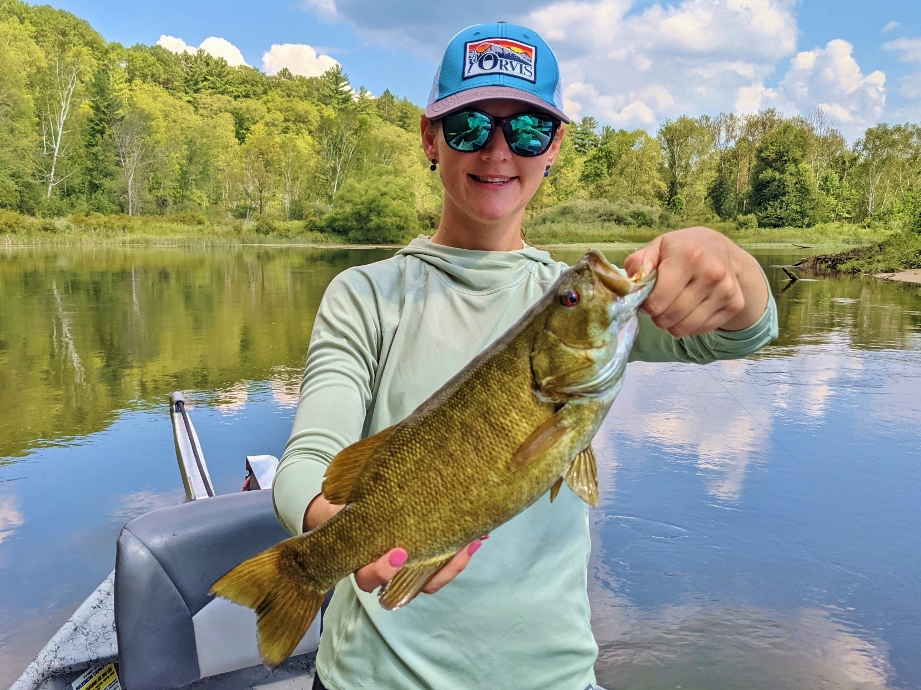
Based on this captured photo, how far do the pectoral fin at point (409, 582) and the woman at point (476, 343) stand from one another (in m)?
0.02

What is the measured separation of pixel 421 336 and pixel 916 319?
20530mm

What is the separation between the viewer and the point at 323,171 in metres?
79.3

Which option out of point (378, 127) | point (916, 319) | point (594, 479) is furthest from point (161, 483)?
point (378, 127)

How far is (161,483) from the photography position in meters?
7.93

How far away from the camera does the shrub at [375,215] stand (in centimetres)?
6309

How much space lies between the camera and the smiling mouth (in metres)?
2.06

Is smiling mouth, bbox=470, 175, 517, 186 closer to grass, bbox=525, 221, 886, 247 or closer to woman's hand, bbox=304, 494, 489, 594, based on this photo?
woman's hand, bbox=304, 494, 489, 594

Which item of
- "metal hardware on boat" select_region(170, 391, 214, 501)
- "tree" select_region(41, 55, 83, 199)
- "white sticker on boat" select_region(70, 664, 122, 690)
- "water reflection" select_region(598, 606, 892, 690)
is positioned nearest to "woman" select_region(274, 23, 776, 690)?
"white sticker on boat" select_region(70, 664, 122, 690)

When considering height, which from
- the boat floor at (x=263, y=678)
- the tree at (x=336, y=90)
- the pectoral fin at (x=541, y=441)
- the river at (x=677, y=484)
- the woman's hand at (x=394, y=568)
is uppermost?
the tree at (x=336, y=90)

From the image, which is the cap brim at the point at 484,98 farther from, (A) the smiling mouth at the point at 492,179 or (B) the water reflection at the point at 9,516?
(B) the water reflection at the point at 9,516

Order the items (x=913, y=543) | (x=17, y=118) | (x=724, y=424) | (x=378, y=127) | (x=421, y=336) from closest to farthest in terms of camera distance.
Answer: (x=421, y=336) < (x=913, y=543) < (x=724, y=424) < (x=17, y=118) < (x=378, y=127)

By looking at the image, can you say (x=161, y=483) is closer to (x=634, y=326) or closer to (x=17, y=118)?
(x=634, y=326)

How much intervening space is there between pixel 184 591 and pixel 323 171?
80212 mm

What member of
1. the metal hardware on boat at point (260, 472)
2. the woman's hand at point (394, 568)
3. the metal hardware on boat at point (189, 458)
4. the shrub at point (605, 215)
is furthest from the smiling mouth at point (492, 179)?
the shrub at point (605, 215)
